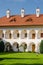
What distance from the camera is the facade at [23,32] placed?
60594 millimetres

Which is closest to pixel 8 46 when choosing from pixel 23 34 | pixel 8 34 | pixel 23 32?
pixel 8 34

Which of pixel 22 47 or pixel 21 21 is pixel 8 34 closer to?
pixel 21 21

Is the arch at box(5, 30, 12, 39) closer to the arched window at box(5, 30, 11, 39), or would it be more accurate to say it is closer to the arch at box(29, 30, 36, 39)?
the arched window at box(5, 30, 11, 39)

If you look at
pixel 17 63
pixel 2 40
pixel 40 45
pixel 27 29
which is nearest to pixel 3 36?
pixel 2 40

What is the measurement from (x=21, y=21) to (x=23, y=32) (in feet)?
8.24

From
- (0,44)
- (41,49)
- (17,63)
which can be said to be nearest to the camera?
(17,63)

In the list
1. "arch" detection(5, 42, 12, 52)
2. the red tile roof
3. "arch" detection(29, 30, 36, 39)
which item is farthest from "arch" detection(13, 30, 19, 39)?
"arch" detection(29, 30, 36, 39)

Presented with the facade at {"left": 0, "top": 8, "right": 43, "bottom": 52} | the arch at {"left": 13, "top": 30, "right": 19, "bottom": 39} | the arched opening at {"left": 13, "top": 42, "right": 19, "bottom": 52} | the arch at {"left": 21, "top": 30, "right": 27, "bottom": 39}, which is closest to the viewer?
the facade at {"left": 0, "top": 8, "right": 43, "bottom": 52}

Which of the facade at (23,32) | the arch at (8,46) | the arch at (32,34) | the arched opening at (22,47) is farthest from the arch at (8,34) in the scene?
the arch at (32,34)

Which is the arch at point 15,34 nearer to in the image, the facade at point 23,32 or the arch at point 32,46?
the facade at point 23,32

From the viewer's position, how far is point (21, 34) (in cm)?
6256

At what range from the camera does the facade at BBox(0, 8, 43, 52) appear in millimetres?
60594

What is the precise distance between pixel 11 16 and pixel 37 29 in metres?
9.90

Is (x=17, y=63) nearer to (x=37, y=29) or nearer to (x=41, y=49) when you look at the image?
(x=41, y=49)
